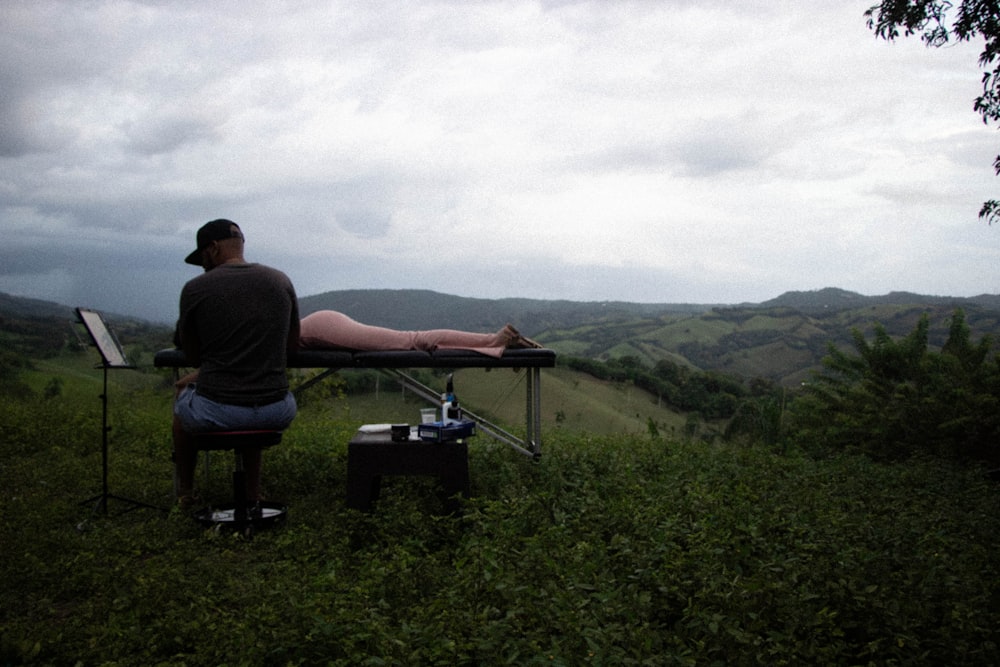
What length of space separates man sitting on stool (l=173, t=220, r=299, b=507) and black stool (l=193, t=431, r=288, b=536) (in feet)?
0.19

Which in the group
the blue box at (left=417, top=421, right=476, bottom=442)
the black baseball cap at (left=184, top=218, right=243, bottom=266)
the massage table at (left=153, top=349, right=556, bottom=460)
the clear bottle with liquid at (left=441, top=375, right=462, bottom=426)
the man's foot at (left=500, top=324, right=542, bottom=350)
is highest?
the black baseball cap at (left=184, top=218, right=243, bottom=266)

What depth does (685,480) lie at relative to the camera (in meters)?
5.54

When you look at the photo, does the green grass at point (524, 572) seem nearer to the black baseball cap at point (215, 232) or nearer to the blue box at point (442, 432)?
the blue box at point (442, 432)

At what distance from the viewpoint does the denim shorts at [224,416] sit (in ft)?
14.4

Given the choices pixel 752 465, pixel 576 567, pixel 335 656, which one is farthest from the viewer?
pixel 752 465

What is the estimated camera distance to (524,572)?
3.35 metres

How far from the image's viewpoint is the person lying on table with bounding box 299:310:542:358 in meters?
5.39

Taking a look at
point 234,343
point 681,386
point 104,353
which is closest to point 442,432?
point 234,343

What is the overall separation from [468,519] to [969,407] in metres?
6.13

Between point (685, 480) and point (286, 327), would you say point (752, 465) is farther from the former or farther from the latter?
point (286, 327)

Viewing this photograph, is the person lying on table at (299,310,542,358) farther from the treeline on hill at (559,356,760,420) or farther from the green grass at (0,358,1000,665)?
the treeline on hill at (559,356,760,420)

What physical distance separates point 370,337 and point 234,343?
119 centimetres

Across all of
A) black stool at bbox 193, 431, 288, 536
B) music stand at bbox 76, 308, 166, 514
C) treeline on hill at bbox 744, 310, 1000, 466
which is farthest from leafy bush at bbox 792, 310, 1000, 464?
music stand at bbox 76, 308, 166, 514

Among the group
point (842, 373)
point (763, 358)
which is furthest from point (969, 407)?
point (763, 358)
